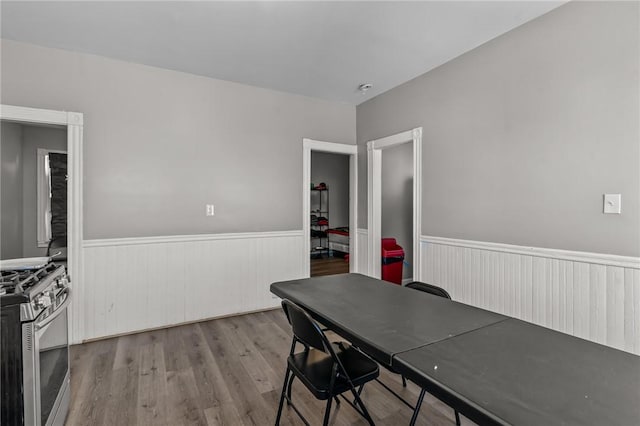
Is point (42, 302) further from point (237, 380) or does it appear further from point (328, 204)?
point (328, 204)

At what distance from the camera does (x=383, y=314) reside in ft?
5.03

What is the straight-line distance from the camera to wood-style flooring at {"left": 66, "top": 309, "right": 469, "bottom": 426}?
1.93m

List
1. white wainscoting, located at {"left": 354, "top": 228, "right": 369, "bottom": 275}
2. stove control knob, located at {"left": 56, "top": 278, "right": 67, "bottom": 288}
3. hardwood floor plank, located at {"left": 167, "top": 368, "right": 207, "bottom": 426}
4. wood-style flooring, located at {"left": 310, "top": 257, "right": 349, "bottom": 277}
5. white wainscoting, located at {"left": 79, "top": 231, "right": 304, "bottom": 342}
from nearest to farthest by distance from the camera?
stove control knob, located at {"left": 56, "top": 278, "right": 67, "bottom": 288}, hardwood floor plank, located at {"left": 167, "top": 368, "right": 207, "bottom": 426}, white wainscoting, located at {"left": 79, "top": 231, "right": 304, "bottom": 342}, white wainscoting, located at {"left": 354, "top": 228, "right": 369, "bottom": 275}, wood-style flooring, located at {"left": 310, "top": 257, "right": 349, "bottom": 277}

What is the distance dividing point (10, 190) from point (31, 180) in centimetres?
41

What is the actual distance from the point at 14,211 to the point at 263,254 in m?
3.14

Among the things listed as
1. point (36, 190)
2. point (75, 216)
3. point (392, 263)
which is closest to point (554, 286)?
point (392, 263)

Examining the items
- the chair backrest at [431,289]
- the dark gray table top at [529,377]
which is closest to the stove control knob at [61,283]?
the dark gray table top at [529,377]

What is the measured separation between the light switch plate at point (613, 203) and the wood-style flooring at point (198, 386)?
5.57 ft

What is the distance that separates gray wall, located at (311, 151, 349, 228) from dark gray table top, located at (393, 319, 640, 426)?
7.00 metres

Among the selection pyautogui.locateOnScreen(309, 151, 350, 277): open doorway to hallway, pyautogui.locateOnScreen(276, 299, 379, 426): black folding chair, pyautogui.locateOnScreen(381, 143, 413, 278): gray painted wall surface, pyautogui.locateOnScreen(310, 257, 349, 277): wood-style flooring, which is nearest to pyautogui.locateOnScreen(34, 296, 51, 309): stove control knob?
pyautogui.locateOnScreen(276, 299, 379, 426): black folding chair

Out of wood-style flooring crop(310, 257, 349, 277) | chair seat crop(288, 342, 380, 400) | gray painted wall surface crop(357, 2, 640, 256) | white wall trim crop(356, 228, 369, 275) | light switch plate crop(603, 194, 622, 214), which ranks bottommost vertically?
wood-style flooring crop(310, 257, 349, 277)

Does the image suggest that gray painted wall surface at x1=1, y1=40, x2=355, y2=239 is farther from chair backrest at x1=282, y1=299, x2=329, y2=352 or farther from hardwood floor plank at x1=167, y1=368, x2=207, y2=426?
chair backrest at x1=282, y1=299, x2=329, y2=352

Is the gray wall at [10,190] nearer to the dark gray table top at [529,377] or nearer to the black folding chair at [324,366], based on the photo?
the black folding chair at [324,366]

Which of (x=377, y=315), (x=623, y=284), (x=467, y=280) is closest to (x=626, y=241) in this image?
(x=623, y=284)
